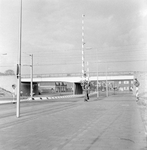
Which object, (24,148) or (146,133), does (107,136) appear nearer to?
(146,133)

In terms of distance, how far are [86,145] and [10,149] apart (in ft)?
6.72

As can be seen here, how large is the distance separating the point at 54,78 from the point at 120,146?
56404 mm

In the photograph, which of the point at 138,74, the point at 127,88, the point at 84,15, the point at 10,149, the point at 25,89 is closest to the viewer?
the point at 10,149

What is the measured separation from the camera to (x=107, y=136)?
7352 mm

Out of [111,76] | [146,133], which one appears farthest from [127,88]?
[146,133]

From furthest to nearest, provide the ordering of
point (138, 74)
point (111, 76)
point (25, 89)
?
point (25, 89)
point (111, 76)
point (138, 74)

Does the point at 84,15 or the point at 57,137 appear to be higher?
the point at 84,15

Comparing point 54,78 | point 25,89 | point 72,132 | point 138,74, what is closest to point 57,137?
point 72,132

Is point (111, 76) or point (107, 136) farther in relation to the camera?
point (111, 76)

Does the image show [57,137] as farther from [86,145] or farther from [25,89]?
[25,89]

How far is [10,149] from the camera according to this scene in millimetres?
5852

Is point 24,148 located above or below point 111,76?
below

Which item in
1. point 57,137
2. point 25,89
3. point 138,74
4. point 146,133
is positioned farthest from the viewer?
point 25,89

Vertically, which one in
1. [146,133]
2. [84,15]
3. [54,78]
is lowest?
[146,133]
